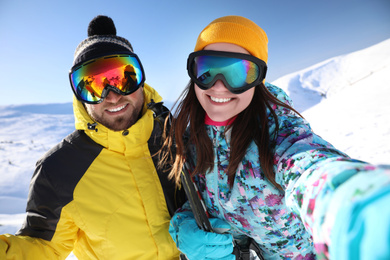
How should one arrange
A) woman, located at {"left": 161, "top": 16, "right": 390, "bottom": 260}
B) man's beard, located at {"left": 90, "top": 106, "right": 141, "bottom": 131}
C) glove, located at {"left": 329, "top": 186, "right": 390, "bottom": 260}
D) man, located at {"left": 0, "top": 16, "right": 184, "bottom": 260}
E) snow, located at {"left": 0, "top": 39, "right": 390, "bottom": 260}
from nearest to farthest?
glove, located at {"left": 329, "top": 186, "right": 390, "bottom": 260}
woman, located at {"left": 161, "top": 16, "right": 390, "bottom": 260}
man, located at {"left": 0, "top": 16, "right": 184, "bottom": 260}
man's beard, located at {"left": 90, "top": 106, "right": 141, "bottom": 131}
snow, located at {"left": 0, "top": 39, "right": 390, "bottom": 260}

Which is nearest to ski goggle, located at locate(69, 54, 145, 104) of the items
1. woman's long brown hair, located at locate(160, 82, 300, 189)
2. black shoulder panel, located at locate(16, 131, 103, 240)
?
black shoulder panel, located at locate(16, 131, 103, 240)

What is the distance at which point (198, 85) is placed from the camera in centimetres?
115

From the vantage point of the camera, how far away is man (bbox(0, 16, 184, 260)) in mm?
1348

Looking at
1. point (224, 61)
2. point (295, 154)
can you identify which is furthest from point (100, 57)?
point (295, 154)

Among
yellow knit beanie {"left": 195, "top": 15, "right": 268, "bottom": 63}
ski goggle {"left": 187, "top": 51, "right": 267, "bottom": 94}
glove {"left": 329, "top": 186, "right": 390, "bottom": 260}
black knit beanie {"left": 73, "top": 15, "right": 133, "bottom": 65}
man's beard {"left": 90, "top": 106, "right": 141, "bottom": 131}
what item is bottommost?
glove {"left": 329, "top": 186, "right": 390, "bottom": 260}

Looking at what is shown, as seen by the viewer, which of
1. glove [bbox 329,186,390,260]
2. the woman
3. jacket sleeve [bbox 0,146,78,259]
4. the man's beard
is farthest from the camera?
the man's beard

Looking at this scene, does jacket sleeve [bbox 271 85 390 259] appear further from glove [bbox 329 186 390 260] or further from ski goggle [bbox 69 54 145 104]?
ski goggle [bbox 69 54 145 104]

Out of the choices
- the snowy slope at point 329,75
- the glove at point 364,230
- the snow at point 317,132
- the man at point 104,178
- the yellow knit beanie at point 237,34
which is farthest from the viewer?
the snowy slope at point 329,75

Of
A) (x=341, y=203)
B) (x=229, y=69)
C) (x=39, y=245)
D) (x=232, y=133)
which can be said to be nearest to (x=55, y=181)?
(x=39, y=245)

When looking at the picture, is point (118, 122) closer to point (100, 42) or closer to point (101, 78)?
point (101, 78)

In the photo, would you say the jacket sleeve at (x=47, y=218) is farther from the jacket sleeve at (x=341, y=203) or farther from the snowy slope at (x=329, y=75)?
the snowy slope at (x=329, y=75)

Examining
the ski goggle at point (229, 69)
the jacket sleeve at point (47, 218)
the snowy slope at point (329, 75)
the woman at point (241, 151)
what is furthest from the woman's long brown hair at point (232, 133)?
the snowy slope at point (329, 75)

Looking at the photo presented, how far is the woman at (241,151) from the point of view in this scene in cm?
89

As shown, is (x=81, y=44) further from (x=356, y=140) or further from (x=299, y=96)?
(x=299, y=96)
